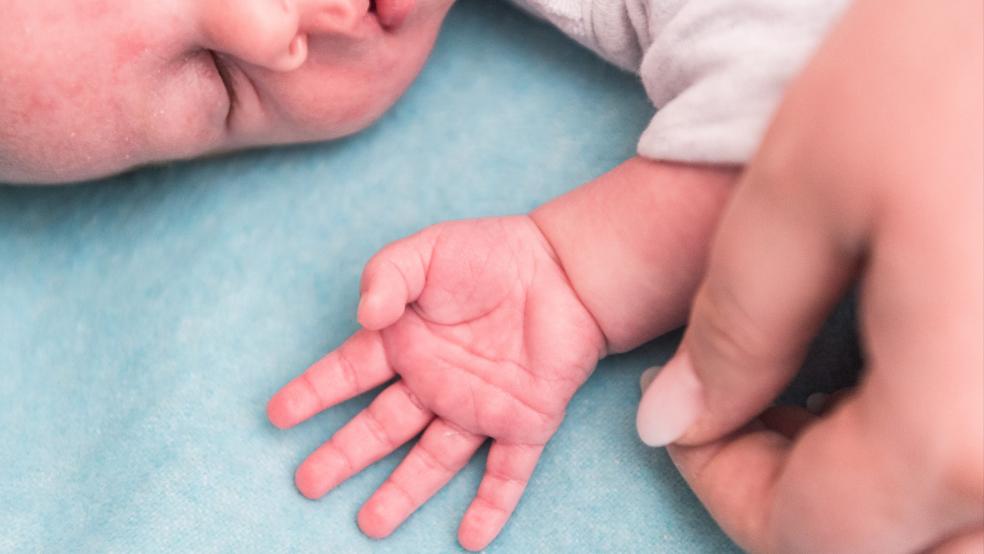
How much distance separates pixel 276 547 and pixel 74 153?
0.36 m

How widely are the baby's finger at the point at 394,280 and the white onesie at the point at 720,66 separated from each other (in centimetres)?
19

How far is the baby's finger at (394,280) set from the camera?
69 cm

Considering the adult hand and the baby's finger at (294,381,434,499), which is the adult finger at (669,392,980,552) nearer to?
the adult hand

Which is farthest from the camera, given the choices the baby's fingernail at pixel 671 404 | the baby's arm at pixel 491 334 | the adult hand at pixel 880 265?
the baby's arm at pixel 491 334

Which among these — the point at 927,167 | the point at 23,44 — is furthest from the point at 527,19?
the point at 927,167

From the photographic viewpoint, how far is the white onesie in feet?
2.07

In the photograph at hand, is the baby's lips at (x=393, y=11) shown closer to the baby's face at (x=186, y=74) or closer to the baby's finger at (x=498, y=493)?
the baby's face at (x=186, y=74)

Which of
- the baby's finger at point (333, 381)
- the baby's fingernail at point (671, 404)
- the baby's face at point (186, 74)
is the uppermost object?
the baby's face at point (186, 74)

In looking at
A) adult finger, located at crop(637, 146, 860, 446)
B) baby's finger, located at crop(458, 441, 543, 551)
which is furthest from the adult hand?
baby's finger, located at crop(458, 441, 543, 551)

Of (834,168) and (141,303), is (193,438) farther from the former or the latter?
(834,168)

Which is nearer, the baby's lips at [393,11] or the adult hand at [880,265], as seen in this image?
the adult hand at [880,265]

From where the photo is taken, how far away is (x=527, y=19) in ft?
3.01

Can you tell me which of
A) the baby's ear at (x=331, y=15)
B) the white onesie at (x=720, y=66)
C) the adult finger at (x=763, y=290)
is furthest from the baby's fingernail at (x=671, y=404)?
the baby's ear at (x=331, y=15)

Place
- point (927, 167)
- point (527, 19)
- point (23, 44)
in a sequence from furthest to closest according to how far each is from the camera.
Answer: point (527, 19) → point (23, 44) → point (927, 167)
